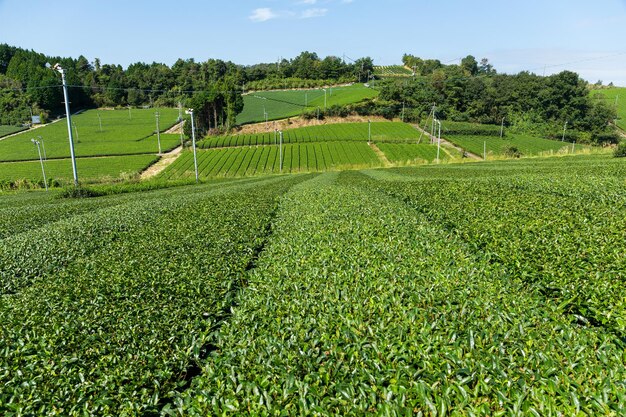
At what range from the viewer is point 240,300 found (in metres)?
6.78

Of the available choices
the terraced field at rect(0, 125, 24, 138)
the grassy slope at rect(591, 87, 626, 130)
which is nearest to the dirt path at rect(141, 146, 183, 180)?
the terraced field at rect(0, 125, 24, 138)

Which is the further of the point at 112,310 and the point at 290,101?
the point at 290,101

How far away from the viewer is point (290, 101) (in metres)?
132

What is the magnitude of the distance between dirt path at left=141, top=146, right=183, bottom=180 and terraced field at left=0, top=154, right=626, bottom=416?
67888mm

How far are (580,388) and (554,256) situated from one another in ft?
13.4

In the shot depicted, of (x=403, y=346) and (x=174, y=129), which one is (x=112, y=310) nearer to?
(x=403, y=346)

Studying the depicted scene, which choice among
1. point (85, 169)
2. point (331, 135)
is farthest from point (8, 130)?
point (331, 135)

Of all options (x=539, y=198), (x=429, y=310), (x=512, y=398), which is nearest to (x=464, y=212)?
(x=539, y=198)

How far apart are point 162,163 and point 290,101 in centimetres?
6198

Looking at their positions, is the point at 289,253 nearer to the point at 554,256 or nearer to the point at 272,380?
the point at 272,380

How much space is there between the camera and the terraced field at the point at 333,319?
3879 mm

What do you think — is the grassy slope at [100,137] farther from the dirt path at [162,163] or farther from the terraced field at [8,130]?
the dirt path at [162,163]

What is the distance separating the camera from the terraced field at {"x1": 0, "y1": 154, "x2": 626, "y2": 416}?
3879 millimetres

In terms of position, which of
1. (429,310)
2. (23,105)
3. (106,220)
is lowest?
(106,220)
